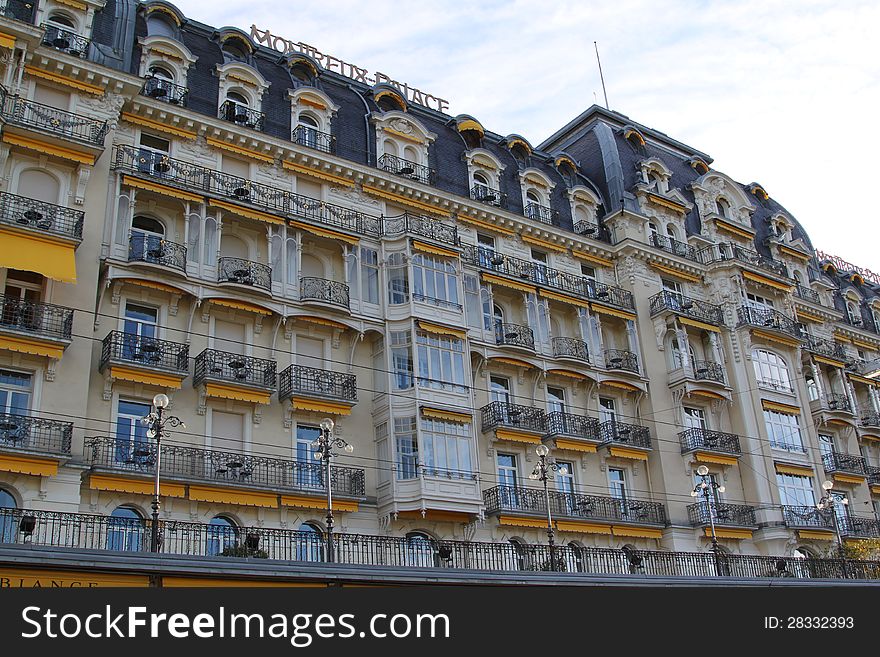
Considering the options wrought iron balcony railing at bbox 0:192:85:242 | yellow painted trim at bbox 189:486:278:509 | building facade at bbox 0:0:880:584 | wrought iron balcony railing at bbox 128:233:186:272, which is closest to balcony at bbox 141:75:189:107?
building facade at bbox 0:0:880:584

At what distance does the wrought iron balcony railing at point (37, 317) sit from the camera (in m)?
23.8

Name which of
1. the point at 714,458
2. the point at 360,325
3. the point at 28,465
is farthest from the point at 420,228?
the point at 28,465

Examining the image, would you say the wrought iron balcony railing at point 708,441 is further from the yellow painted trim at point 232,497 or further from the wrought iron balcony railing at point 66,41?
the wrought iron balcony railing at point 66,41

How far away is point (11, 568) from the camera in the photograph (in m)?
17.6

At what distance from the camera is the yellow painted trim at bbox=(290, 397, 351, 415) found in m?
27.9

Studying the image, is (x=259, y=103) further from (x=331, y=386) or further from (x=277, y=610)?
(x=277, y=610)

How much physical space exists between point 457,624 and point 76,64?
20320 millimetres

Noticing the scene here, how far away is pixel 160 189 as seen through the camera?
1110 inches

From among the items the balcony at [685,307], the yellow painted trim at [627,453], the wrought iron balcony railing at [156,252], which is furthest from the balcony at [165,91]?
the balcony at [685,307]

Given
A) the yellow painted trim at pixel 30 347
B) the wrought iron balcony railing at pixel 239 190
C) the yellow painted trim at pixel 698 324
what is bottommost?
the yellow painted trim at pixel 30 347

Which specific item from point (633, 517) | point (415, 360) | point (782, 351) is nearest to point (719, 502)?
point (633, 517)

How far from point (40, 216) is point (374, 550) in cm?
1260

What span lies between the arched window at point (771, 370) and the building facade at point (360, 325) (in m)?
0.16

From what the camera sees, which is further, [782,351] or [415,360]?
[782,351]
